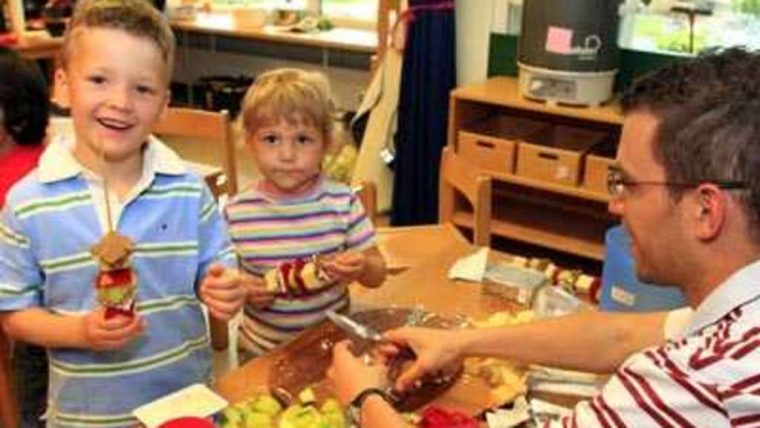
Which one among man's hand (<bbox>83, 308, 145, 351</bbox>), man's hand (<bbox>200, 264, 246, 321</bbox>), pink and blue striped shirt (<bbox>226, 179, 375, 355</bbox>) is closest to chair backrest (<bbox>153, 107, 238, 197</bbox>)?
pink and blue striped shirt (<bbox>226, 179, 375, 355</bbox>)

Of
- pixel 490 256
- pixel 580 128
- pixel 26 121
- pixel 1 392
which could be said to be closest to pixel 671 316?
pixel 490 256

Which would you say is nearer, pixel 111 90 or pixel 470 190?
pixel 111 90

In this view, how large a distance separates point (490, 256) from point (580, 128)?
1.63 m

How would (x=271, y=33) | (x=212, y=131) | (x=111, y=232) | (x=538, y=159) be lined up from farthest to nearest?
(x=271, y=33)
(x=538, y=159)
(x=212, y=131)
(x=111, y=232)

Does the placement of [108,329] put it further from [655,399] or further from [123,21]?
[655,399]

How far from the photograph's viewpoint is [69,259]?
1254mm

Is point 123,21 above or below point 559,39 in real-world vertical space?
above

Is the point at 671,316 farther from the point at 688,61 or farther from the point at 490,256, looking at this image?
the point at 490,256

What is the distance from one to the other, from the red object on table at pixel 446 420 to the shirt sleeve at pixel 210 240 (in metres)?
0.43

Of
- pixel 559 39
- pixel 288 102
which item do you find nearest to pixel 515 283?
pixel 288 102

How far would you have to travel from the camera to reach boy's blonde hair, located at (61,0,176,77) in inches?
50.2

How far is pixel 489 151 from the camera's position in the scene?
10.1ft

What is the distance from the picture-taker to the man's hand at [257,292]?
152 centimetres

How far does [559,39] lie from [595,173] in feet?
1.64
